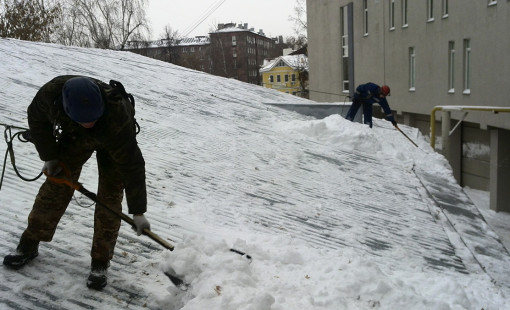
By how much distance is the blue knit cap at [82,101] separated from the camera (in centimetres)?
261

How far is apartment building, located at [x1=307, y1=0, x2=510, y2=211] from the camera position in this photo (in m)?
14.6

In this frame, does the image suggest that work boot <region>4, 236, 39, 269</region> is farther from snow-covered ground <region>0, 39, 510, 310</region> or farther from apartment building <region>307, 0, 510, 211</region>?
apartment building <region>307, 0, 510, 211</region>

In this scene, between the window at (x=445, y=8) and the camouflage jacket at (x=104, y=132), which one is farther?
the window at (x=445, y=8)

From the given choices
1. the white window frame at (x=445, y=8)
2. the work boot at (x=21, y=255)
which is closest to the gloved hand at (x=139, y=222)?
the work boot at (x=21, y=255)

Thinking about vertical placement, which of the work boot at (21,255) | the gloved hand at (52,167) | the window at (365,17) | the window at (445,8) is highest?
the window at (365,17)

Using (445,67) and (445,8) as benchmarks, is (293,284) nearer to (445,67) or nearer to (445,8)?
(445,67)

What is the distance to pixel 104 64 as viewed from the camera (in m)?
12.3

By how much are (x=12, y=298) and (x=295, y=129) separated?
6.93m

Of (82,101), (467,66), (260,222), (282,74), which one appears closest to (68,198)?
(82,101)

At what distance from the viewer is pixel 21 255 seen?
10.1ft

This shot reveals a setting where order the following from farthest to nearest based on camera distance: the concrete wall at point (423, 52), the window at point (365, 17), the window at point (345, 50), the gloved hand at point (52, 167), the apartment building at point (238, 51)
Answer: the apartment building at point (238, 51), the window at point (345, 50), the window at point (365, 17), the concrete wall at point (423, 52), the gloved hand at point (52, 167)

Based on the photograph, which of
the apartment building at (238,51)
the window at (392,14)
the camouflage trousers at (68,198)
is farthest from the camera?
the apartment building at (238,51)

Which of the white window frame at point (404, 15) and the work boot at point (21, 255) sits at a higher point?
the white window frame at point (404, 15)

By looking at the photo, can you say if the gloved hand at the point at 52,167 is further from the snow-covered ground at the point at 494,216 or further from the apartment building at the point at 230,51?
the apartment building at the point at 230,51
